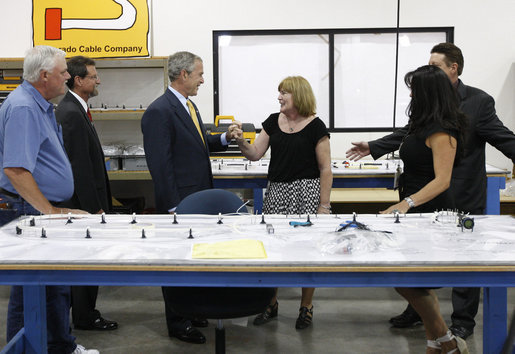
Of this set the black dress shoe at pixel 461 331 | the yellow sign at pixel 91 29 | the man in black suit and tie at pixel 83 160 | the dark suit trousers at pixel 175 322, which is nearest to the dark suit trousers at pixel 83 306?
the man in black suit and tie at pixel 83 160

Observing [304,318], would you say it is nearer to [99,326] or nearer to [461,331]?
[461,331]

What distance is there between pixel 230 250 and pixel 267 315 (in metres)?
1.52

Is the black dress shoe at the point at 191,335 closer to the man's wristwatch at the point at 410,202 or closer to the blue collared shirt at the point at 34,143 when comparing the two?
the blue collared shirt at the point at 34,143

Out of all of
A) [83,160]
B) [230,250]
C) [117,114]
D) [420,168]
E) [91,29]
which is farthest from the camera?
[91,29]

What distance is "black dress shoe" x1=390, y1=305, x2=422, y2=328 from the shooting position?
3.25m

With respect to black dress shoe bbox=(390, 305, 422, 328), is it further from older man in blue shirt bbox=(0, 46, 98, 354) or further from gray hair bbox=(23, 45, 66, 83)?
gray hair bbox=(23, 45, 66, 83)

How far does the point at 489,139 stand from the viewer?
3113mm

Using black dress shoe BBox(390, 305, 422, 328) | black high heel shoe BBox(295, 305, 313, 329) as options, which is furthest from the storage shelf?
black dress shoe BBox(390, 305, 422, 328)

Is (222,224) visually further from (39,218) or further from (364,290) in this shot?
(364,290)

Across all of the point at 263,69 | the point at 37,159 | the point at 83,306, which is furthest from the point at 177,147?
the point at 263,69

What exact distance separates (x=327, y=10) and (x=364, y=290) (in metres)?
2.84

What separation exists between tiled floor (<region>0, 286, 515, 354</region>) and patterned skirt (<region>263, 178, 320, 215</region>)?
66 cm

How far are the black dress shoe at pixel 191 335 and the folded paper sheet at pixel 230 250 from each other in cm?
119

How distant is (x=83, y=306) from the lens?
3.22 meters
